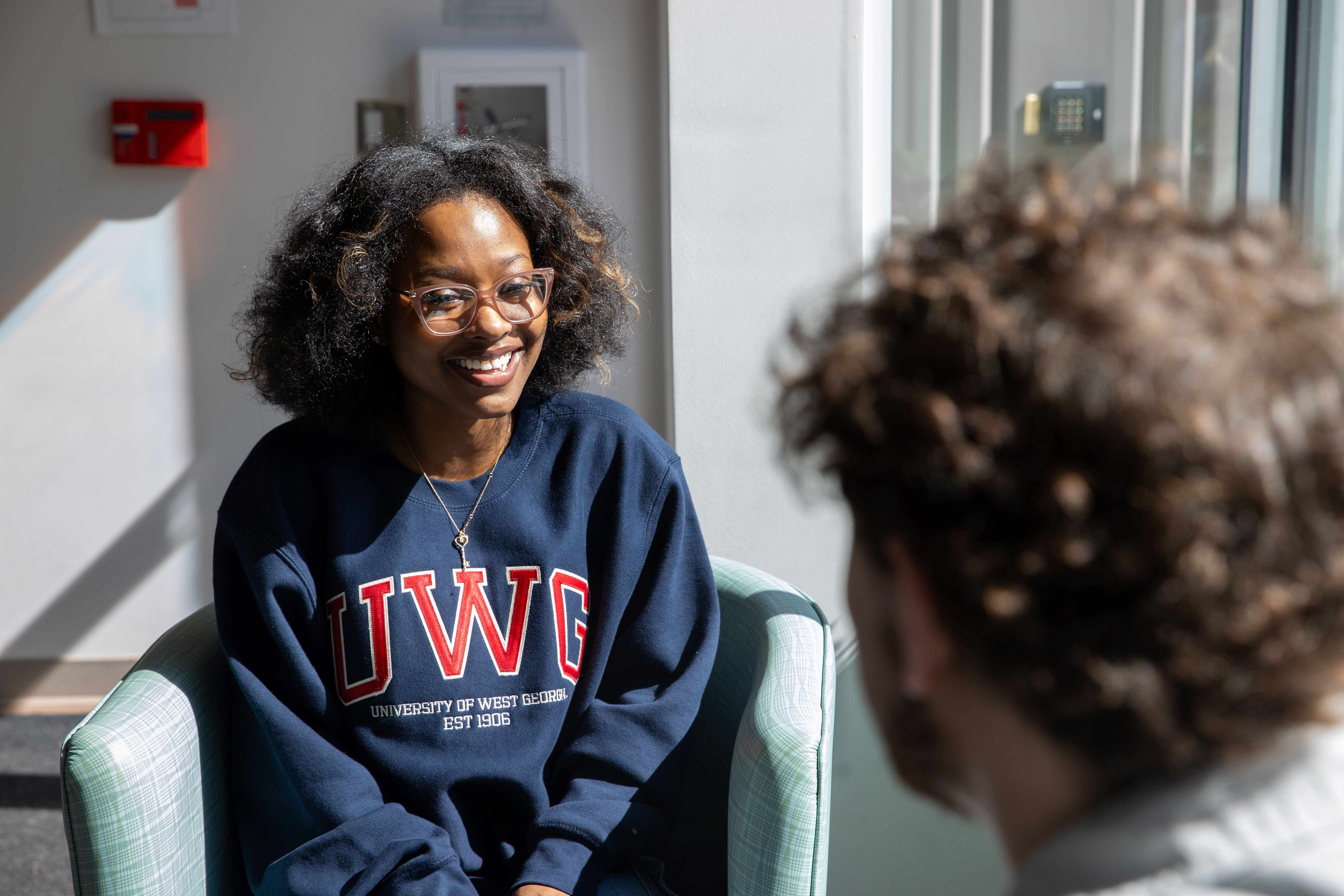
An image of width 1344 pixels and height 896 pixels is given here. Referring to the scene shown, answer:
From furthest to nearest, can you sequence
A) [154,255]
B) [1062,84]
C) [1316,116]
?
1. [154,255]
2. [1062,84]
3. [1316,116]

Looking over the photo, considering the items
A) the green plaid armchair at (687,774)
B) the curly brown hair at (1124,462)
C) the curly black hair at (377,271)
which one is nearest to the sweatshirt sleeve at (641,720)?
the green plaid armchair at (687,774)

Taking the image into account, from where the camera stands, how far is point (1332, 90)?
1688 millimetres

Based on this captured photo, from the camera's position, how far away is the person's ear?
2.07 ft

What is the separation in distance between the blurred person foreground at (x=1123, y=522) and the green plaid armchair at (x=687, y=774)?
2.63 feet

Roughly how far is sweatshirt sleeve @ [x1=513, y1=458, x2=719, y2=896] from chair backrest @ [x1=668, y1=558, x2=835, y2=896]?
3.8 inches

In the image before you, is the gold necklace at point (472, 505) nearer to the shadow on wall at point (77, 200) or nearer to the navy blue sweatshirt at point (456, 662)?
the navy blue sweatshirt at point (456, 662)

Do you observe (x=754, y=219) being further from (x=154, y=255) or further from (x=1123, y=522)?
(x=154, y=255)

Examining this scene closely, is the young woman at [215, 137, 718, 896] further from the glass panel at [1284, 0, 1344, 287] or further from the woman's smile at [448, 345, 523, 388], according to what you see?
the glass panel at [1284, 0, 1344, 287]

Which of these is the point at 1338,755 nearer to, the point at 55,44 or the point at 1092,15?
the point at 1092,15

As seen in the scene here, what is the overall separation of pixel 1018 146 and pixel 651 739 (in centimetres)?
134

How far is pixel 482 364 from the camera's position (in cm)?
157

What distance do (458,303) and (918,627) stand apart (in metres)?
1.08

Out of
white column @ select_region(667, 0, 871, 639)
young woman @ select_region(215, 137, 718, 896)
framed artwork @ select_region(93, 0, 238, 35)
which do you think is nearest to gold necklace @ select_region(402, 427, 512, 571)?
young woman @ select_region(215, 137, 718, 896)

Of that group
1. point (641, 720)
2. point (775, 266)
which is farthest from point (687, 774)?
point (775, 266)
